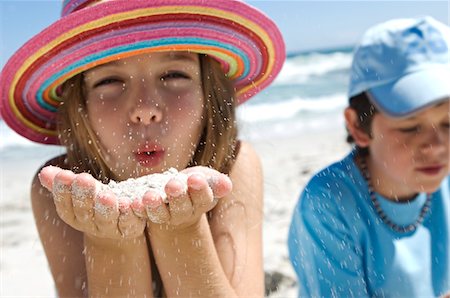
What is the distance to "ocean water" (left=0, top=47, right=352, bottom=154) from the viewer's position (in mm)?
7781

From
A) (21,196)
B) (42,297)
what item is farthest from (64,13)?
(21,196)

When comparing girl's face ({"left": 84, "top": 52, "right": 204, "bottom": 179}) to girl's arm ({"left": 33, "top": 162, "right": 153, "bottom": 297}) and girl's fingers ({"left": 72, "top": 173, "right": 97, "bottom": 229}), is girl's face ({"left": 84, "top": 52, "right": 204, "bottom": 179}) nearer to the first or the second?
girl's arm ({"left": 33, "top": 162, "right": 153, "bottom": 297})

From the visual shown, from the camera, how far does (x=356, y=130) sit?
2.82 m

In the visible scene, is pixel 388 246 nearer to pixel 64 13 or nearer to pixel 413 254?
pixel 413 254

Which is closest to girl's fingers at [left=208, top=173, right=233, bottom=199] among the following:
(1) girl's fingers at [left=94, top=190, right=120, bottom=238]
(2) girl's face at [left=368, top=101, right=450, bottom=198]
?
(1) girl's fingers at [left=94, top=190, right=120, bottom=238]

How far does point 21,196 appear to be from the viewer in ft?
18.5

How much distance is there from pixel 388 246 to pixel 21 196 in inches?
156

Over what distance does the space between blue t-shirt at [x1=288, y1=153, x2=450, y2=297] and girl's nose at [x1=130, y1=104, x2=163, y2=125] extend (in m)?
0.91

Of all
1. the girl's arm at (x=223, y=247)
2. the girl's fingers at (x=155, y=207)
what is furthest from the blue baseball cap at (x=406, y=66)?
the girl's fingers at (x=155, y=207)

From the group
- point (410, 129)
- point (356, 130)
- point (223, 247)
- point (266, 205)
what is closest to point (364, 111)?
point (356, 130)

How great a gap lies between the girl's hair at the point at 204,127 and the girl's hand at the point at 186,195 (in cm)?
67

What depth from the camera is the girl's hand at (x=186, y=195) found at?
1.52 m

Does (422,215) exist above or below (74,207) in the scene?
below

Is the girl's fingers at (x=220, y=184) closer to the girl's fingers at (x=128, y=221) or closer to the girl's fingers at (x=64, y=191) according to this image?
A: the girl's fingers at (x=128, y=221)
